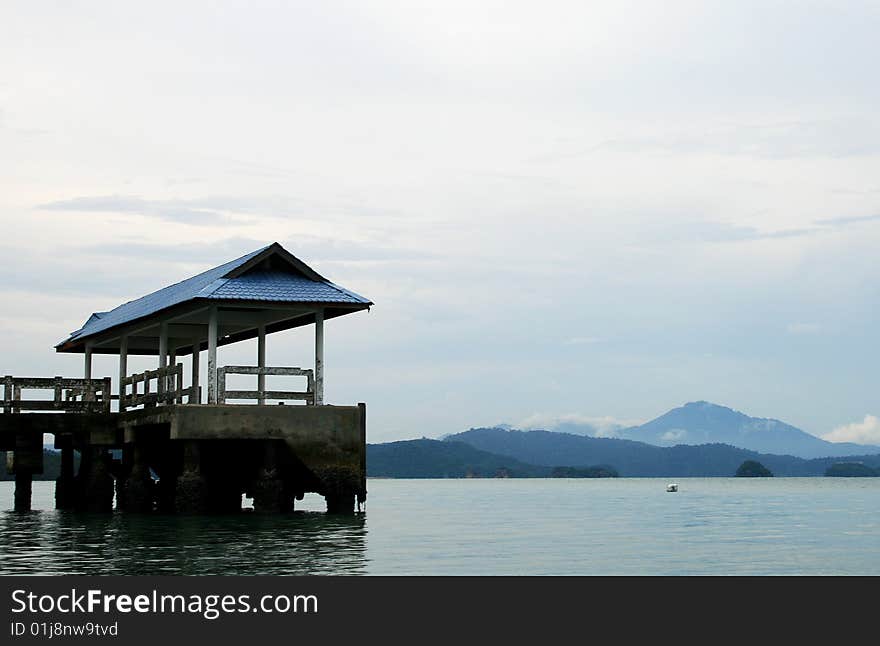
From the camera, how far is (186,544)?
27984 millimetres

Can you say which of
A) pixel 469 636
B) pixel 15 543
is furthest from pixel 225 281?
pixel 469 636

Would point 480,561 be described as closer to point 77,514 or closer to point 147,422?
point 147,422

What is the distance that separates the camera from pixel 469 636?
16219 millimetres

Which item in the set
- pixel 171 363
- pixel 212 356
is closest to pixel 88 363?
pixel 171 363

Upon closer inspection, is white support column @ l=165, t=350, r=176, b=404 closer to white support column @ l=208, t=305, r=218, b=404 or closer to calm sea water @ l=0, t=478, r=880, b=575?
calm sea water @ l=0, t=478, r=880, b=575

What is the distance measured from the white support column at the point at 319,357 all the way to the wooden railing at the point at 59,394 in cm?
791

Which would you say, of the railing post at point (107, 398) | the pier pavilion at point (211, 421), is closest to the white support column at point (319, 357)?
the pier pavilion at point (211, 421)

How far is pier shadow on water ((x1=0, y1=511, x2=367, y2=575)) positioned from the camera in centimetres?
2355

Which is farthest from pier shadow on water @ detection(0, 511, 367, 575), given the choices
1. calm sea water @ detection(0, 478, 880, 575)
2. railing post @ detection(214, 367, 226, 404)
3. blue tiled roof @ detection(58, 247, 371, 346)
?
blue tiled roof @ detection(58, 247, 371, 346)

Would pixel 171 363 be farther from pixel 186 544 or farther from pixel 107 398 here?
pixel 186 544

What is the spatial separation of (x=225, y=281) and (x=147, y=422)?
4.71 meters

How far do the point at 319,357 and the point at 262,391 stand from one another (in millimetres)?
1844

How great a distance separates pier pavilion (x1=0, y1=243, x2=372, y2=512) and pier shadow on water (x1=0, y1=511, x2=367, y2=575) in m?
1.20

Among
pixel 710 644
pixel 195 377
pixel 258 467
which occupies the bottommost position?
pixel 710 644
